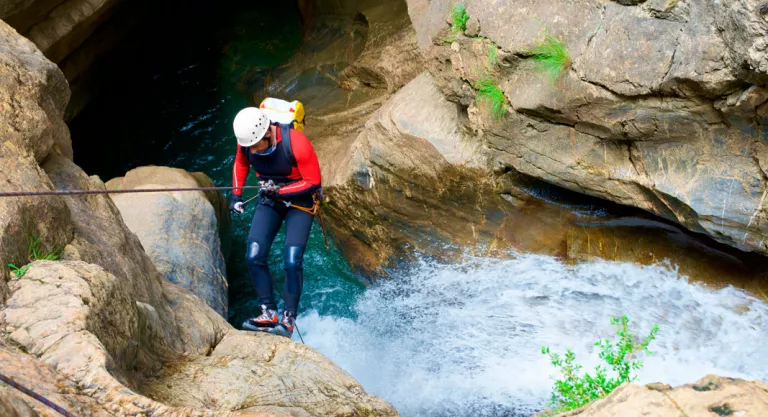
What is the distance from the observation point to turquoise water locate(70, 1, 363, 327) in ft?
34.2

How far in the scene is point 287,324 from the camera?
599cm

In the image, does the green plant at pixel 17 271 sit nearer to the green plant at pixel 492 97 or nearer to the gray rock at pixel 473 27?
the green plant at pixel 492 97

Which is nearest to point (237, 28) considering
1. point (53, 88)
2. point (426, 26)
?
point (426, 26)

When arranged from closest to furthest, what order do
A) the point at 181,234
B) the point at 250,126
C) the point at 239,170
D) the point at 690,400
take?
the point at 690,400
the point at 250,126
the point at 239,170
the point at 181,234

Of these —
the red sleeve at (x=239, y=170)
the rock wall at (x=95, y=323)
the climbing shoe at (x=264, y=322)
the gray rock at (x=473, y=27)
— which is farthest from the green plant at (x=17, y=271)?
the gray rock at (x=473, y=27)

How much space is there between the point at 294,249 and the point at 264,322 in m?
0.76

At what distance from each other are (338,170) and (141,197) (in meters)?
2.31

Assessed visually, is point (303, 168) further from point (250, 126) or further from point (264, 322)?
point (264, 322)

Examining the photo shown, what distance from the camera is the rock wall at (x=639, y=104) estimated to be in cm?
455

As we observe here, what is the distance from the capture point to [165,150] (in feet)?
36.3

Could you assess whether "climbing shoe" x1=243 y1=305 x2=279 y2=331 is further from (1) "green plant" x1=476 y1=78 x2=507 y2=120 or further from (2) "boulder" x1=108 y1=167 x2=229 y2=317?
(1) "green plant" x1=476 y1=78 x2=507 y2=120

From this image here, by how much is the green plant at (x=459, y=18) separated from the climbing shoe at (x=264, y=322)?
331 cm

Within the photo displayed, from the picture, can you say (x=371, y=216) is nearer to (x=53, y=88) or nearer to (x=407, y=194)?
(x=407, y=194)

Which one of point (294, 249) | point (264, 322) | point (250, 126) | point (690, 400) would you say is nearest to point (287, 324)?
point (264, 322)
